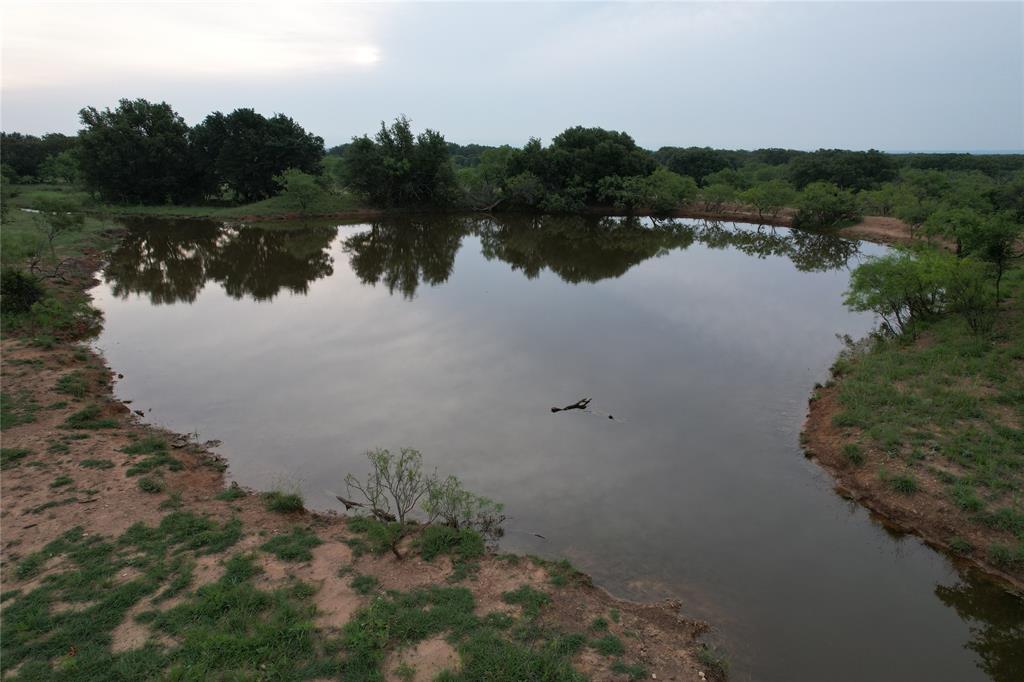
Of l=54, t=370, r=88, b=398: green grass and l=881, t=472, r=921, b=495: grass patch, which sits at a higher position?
l=54, t=370, r=88, b=398: green grass

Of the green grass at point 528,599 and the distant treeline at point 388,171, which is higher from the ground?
the distant treeline at point 388,171

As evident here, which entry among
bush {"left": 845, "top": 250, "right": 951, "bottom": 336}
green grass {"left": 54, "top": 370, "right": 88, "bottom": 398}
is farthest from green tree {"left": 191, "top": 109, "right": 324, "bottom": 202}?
bush {"left": 845, "top": 250, "right": 951, "bottom": 336}

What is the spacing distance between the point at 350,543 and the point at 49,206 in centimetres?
2325

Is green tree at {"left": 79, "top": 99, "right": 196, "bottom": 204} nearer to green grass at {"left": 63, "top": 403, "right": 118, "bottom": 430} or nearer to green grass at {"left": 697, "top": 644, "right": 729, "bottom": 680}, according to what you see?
green grass at {"left": 63, "top": 403, "right": 118, "bottom": 430}

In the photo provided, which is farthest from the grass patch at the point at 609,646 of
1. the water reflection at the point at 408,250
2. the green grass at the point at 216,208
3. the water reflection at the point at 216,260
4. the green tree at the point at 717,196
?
the green grass at the point at 216,208

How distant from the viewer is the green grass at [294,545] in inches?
276

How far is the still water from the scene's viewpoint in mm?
6859

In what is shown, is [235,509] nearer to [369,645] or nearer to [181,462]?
[181,462]

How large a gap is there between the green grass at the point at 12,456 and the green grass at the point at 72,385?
2.42 m

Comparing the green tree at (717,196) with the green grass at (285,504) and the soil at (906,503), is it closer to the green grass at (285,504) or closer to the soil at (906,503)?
the soil at (906,503)

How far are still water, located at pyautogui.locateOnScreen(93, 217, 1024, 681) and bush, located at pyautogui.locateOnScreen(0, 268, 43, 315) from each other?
2.23 metres

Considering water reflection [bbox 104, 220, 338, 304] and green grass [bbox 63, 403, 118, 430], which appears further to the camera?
water reflection [bbox 104, 220, 338, 304]

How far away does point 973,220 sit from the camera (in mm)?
14047

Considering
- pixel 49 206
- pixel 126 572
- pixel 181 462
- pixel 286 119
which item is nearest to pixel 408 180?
pixel 286 119
